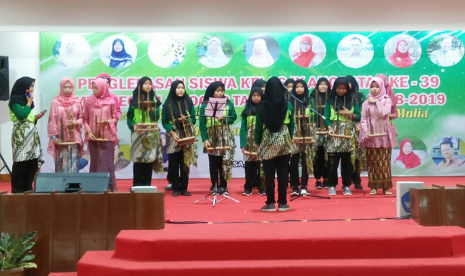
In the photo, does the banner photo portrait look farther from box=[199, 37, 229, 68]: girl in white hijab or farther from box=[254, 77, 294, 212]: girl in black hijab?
box=[254, 77, 294, 212]: girl in black hijab

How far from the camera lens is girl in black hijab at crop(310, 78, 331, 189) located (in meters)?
7.12

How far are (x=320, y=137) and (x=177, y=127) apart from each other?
6.51ft

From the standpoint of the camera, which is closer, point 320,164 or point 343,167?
point 343,167

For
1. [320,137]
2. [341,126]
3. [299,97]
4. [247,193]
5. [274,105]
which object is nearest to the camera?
[274,105]

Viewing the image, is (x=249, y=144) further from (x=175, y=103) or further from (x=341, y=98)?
(x=341, y=98)

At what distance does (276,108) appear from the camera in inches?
196

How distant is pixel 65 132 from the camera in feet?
20.6

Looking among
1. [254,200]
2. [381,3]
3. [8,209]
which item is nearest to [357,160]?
[254,200]

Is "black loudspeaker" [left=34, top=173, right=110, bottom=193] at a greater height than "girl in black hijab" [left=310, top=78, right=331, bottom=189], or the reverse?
"girl in black hijab" [left=310, top=78, right=331, bottom=189]

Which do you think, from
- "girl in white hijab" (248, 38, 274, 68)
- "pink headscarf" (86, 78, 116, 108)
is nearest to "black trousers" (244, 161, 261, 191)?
"pink headscarf" (86, 78, 116, 108)

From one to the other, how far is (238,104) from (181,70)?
1102 mm

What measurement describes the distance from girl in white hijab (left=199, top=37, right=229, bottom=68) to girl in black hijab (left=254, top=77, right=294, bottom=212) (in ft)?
12.3

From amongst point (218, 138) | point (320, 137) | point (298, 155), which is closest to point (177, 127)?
point (218, 138)

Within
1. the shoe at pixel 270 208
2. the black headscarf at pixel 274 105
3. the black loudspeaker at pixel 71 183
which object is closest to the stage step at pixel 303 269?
the black loudspeaker at pixel 71 183
